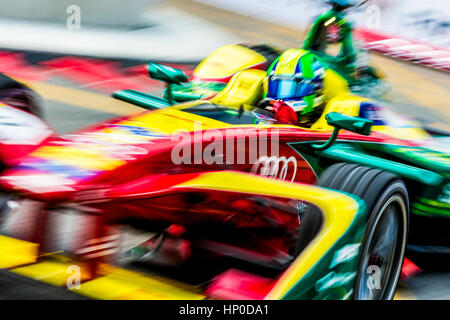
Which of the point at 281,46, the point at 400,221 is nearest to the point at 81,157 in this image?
the point at 400,221

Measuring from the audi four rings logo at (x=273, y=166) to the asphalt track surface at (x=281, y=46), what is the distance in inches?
34.3

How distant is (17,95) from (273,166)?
5.12 feet

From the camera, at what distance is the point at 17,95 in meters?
A: 4.09

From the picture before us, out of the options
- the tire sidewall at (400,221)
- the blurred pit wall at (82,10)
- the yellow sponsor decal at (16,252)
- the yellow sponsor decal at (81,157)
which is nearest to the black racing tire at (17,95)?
the yellow sponsor decal at (81,157)

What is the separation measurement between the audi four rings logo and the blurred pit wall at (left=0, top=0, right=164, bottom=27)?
18.9 feet

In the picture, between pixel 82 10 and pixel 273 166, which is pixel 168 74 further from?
pixel 82 10

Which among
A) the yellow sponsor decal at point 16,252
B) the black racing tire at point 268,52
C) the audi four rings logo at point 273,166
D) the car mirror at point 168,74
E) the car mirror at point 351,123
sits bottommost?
the yellow sponsor decal at point 16,252

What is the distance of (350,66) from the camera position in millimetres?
4957

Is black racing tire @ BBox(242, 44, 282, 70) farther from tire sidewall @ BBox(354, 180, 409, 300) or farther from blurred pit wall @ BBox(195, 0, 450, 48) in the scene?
blurred pit wall @ BBox(195, 0, 450, 48)

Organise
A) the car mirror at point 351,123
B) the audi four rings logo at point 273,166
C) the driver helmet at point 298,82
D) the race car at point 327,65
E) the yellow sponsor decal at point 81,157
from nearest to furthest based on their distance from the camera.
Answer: the yellow sponsor decal at point 81,157, the car mirror at point 351,123, the audi four rings logo at point 273,166, the driver helmet at point 298,82, the race car at point 327,65

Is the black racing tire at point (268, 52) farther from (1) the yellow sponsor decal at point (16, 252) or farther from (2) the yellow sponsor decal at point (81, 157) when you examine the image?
(1) the yellow sponsor decal at point (16, 252)

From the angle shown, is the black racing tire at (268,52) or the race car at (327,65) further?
the black racing tire at (268,52)

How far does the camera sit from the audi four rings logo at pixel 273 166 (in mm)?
3629
